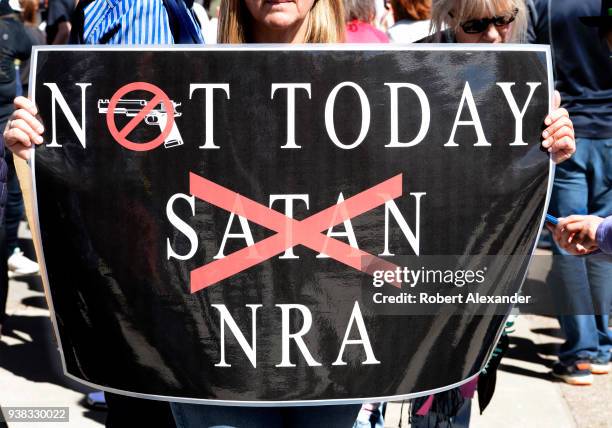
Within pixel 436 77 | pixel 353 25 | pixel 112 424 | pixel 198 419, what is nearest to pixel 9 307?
pixel 353 25

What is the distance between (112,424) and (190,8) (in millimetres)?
1248

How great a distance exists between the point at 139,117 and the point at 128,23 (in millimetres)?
618

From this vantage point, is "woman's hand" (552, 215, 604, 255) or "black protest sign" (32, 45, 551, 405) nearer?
"black protest sign" (32, 45, 551, 405)

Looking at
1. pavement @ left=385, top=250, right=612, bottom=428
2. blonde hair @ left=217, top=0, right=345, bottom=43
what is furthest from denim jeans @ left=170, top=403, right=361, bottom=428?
pavement @ left=385, top=250, right=612, bottom=428

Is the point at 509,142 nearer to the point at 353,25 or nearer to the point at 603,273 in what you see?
the point at 353,25

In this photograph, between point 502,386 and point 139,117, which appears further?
point 502,386

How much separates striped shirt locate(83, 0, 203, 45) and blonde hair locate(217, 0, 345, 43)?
8.9 inches

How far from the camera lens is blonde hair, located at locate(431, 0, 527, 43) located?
3.55 meters

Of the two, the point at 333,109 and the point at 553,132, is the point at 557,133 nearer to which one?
the point at 553,132

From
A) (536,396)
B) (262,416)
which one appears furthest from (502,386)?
(262,416)

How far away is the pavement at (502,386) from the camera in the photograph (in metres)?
4.52

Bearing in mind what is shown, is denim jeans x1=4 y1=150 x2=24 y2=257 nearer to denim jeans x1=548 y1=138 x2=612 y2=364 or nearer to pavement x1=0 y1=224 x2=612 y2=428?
pavement x1=0 y1=224 x2=612 y2=428

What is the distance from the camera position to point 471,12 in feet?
11.7

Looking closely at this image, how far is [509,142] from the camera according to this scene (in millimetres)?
2418
